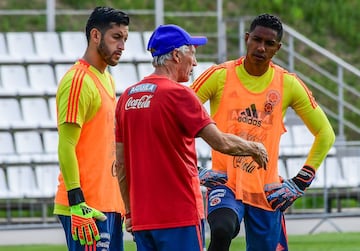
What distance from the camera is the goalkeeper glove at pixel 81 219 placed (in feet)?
26.2

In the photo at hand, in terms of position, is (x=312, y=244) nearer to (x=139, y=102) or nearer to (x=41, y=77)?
(x=41, y=77)

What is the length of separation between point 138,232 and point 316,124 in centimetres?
265

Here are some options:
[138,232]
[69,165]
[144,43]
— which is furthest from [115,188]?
[144,43]

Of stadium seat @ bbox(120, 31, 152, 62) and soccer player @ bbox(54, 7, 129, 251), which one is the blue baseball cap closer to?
soccer player @ bbox(54, 7, 129, 251)

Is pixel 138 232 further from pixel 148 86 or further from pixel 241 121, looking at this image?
pixel 241 121

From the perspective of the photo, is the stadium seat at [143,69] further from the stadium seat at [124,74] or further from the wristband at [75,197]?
the wristband at [75,197]

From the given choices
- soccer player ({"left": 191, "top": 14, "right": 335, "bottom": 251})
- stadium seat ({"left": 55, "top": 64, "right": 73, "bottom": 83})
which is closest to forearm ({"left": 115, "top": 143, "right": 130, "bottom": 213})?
soccer player ({"left": 191, "top": 14, "right": 335, "bottom": 251})

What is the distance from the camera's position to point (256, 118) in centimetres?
921

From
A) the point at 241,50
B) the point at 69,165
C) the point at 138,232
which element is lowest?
the point at 138,232

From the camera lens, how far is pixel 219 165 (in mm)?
9336

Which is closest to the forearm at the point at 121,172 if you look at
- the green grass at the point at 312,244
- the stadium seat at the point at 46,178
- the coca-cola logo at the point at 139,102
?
the coca-cola logo at the point at 139,102

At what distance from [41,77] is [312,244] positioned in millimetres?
6684

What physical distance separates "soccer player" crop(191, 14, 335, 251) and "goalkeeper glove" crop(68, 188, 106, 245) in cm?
131

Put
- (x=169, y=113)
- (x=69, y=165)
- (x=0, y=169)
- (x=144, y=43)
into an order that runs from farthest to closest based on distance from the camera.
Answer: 1. (x=144, y=43)
2. (x=0, y=169)
3. (x=69, y=165)
4. (x=169, y=113)
